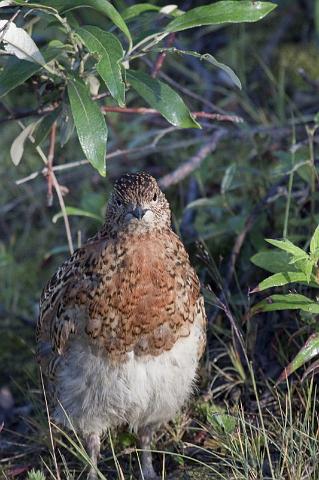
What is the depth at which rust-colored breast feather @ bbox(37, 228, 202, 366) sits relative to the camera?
11.3ft

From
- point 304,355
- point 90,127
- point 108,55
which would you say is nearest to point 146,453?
point 304,355

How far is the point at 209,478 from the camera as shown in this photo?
11.5 ft

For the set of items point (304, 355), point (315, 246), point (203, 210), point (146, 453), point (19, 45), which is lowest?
point (146, 453)

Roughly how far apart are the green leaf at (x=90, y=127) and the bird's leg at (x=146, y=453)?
45.5 inches

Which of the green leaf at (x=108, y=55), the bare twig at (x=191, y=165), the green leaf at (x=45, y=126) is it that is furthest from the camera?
the bare twig at (x=191, y=165)

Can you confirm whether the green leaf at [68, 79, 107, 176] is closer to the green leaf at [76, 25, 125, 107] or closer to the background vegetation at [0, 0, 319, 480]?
the background vegetation at [0, 0, 319, 480]

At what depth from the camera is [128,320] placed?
3438mm

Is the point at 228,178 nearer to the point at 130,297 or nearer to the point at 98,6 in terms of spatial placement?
the point at 130,297

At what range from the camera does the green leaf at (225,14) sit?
347 centimetres

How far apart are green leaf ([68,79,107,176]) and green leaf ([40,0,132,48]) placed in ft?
0.98

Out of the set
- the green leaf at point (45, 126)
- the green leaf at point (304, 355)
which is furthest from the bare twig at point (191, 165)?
the green leaf at point (304, 355)

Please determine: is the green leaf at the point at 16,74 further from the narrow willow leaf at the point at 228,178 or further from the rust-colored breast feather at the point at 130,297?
the narrow willow leaf at the point at 228,178

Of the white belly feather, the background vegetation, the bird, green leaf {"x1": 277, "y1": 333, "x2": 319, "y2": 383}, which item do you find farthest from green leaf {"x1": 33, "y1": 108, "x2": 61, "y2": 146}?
green leaf {"x1": 277, "y1": 333, "x2": 319, "y2": 383}

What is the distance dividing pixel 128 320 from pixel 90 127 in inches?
28.6
